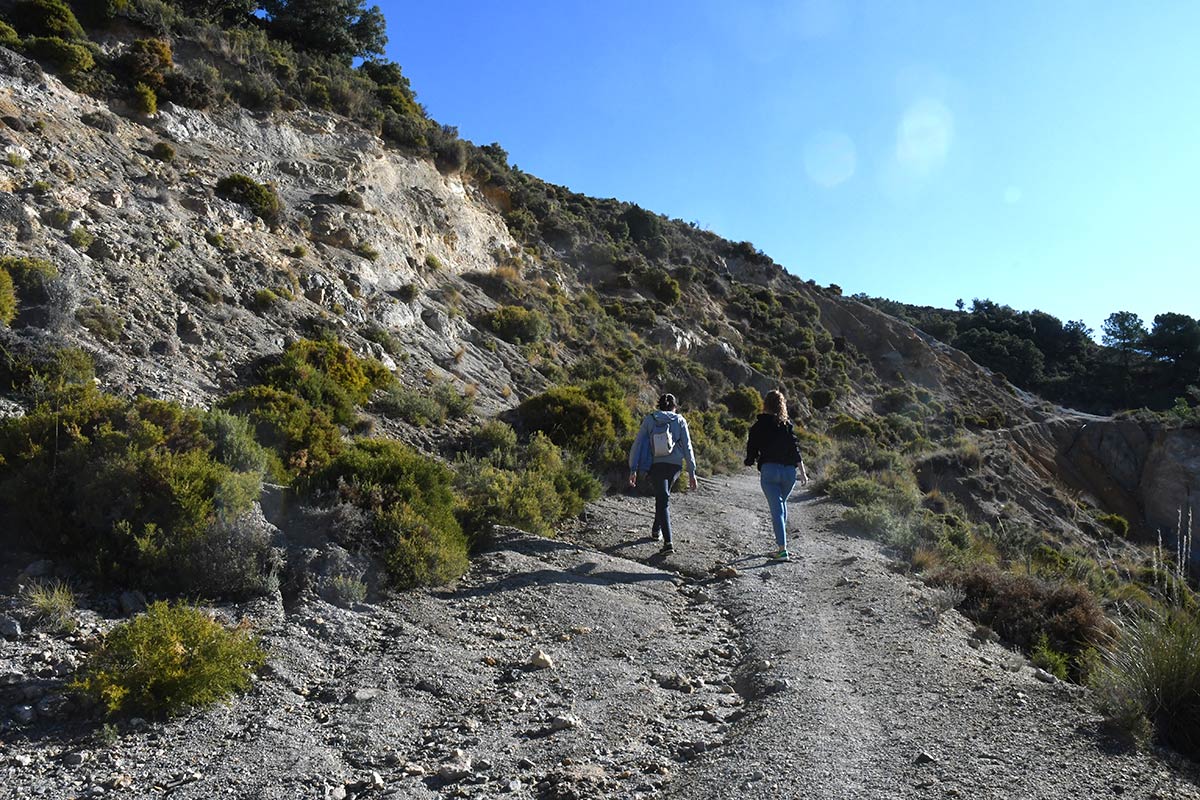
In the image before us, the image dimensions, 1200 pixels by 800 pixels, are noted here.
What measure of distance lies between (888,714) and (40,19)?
21.1m

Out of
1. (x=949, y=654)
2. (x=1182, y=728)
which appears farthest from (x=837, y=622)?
(x=1182, y=728)

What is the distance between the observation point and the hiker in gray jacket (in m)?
8.82

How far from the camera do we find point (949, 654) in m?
5.57

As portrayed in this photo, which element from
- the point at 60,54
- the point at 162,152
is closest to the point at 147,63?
the point at 60,54

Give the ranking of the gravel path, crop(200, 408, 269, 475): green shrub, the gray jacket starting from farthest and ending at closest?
the gray jacket → crop(200, 408, 269, 475): green shrub → the gravel path

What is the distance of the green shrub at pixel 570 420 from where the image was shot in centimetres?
1363

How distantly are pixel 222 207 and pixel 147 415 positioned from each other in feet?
33.3

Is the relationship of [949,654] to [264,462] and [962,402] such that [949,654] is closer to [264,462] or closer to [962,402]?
[264,462]

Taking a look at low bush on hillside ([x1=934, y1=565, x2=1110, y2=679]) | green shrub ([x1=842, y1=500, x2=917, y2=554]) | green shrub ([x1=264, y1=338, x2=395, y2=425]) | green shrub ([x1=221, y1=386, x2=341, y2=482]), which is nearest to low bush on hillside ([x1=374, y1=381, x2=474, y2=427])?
green shrub ([x1=264, y1=338, x2=395, y2=425])

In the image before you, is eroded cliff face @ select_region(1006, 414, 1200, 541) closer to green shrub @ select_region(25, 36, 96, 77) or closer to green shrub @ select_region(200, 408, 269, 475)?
green shrub @ select_region(200, 408, 269, 475)

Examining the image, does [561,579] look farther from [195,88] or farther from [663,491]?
[195,88]

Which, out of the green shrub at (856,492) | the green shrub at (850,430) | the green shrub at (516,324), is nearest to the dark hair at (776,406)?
the green shrub at (856,492)

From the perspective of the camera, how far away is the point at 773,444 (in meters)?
8.72

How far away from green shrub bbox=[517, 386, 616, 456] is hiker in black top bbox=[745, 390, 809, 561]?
16.2 ft
